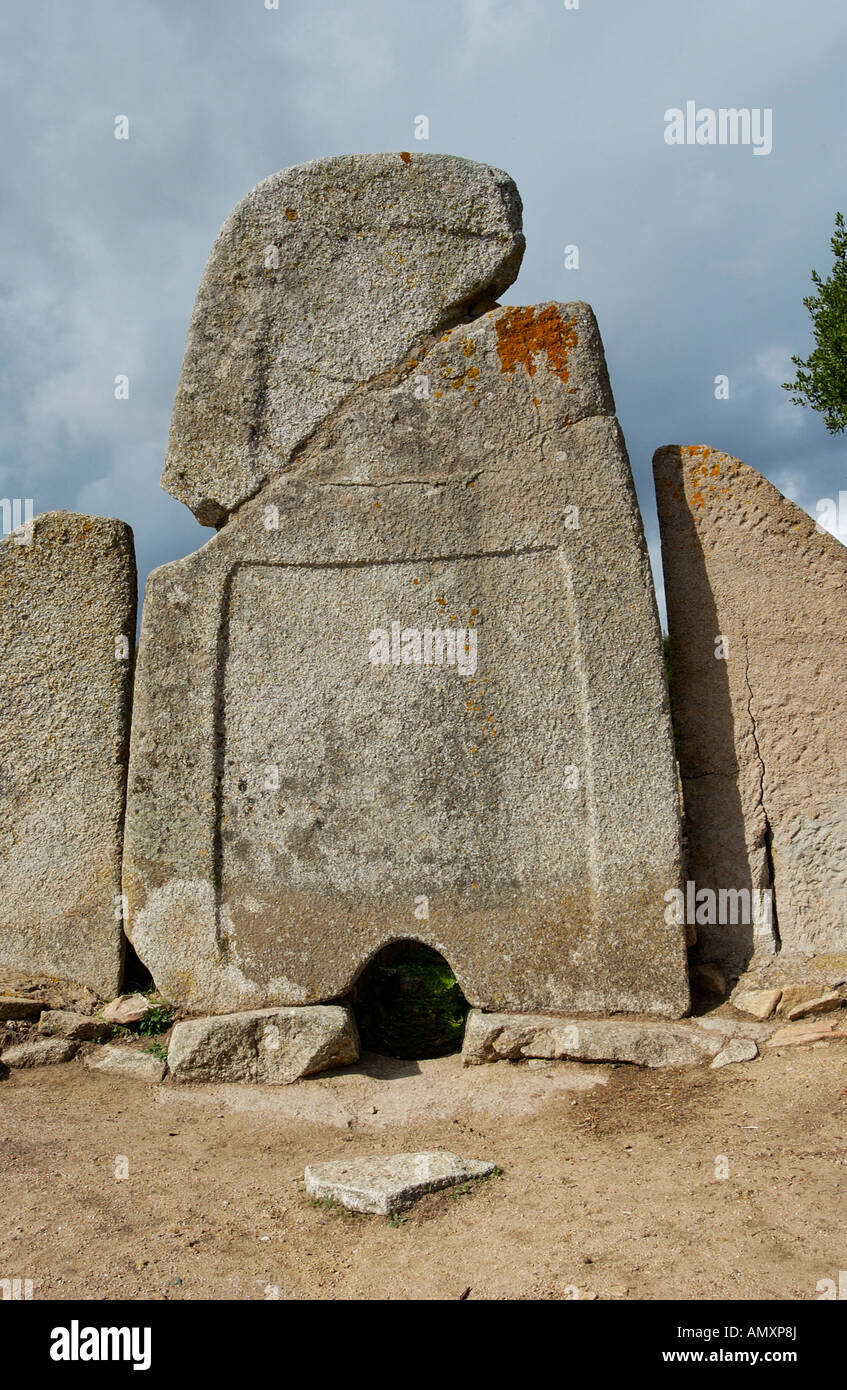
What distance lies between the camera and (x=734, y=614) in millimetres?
4102

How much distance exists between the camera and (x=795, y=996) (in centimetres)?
377

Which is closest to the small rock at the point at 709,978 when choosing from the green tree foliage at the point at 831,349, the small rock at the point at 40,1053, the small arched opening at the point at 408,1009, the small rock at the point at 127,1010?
the small arched opening at the point at 408,1009

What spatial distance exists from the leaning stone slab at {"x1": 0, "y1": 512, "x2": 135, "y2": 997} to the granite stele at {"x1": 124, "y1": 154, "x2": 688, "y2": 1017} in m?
0.27

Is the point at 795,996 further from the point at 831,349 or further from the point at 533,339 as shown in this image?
the point at 831,349

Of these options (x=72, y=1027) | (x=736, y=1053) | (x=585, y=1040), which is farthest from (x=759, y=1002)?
(x=72, y=1027)

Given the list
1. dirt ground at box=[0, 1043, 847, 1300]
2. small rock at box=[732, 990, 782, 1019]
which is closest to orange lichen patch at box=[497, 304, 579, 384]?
small rock at box=[732, 990, 782, 1019]

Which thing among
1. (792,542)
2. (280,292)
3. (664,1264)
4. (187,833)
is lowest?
(664,1264)

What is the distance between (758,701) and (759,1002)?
47.2 inches

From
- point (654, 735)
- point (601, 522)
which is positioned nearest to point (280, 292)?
point (601, 522)

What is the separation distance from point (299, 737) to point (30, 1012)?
1.59 metres

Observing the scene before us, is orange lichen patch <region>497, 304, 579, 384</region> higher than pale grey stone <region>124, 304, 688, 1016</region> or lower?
higher

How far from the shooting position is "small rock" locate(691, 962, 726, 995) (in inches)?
153

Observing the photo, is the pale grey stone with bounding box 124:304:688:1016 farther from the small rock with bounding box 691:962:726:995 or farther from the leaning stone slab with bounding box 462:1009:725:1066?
the small rock with bounding box 691:962:726:995

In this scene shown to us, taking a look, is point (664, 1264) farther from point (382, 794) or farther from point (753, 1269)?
point (382, 794)
